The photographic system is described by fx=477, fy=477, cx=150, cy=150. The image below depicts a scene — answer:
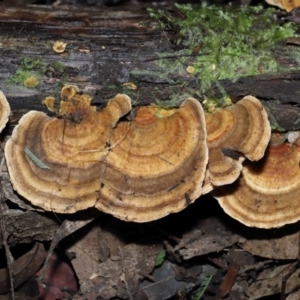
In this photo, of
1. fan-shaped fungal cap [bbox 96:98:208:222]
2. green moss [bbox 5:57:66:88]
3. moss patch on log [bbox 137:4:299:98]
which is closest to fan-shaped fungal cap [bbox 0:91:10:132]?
green moss [bbox 5:57:66:88]

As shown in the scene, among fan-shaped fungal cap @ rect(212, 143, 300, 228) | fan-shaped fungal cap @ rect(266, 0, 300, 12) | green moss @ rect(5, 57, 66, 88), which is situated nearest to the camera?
green moss @ rect(5, 57, 66, 88)

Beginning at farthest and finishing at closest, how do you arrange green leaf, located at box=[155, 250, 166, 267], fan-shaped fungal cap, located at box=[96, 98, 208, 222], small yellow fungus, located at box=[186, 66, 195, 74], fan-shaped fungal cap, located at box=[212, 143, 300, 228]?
green leaf, located at box=[155, 250, 166, 267]
fan-shaped fungal cap, located at box=[212, 143, 300, 228]
small yellow fungus, located at box=[186, 66, 195, 74]
fan-shaped fungal cap, located at box=[96, 98, 208, 222]

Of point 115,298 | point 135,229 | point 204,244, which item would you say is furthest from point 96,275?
point 204,244

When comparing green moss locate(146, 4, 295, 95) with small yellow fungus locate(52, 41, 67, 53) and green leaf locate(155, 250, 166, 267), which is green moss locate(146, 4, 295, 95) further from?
green leaf locate(155, 250, 166, 267)

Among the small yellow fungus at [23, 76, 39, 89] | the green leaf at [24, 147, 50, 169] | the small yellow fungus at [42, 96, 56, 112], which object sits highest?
the small yellow fungus at [23, 76, 39, 89]

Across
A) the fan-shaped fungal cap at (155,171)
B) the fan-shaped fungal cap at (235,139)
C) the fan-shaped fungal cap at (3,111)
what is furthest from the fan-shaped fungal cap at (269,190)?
the fan-shaped fungal cap at (3,111)

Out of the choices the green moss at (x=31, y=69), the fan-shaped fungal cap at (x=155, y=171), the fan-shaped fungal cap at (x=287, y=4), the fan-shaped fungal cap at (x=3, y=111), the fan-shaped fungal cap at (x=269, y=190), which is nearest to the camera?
the fan-shaped fungal cap at (x=3, y=111)

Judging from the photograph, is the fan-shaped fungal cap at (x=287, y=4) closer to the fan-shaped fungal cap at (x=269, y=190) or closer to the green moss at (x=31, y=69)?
the fan-shaped fungal cap at (x=269, y=190)

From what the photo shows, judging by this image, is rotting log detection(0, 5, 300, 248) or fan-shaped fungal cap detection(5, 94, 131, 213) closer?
fan-shaped fungal cap detection(5, 94, 131, 213)
